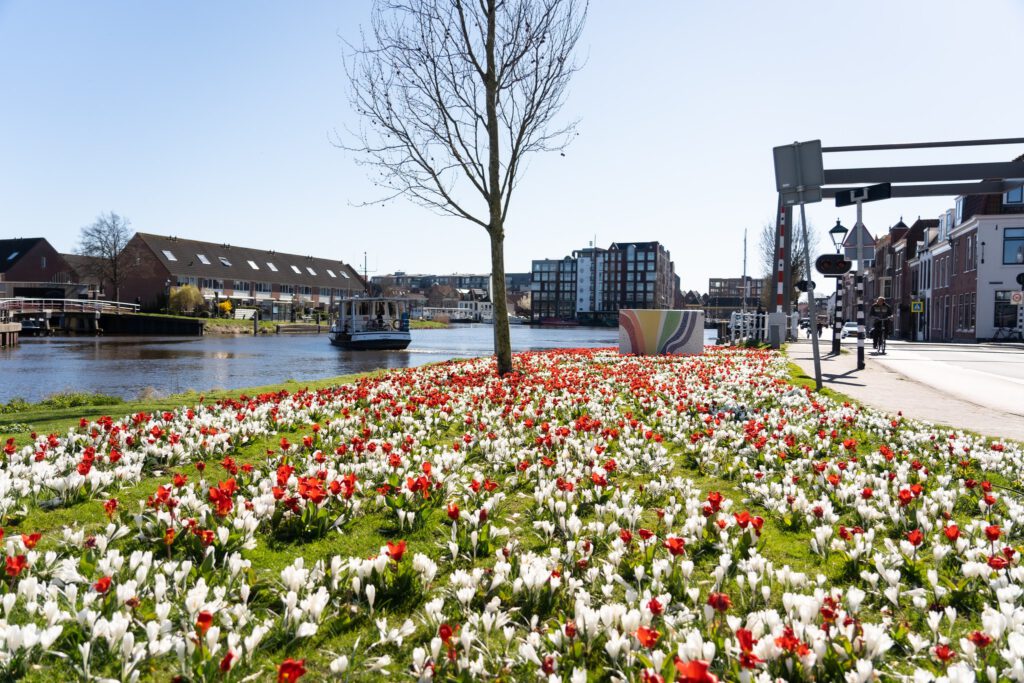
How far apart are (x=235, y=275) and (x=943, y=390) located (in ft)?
348

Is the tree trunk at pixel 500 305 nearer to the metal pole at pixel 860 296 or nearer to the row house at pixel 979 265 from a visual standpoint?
the metal pole at pixel 860 296

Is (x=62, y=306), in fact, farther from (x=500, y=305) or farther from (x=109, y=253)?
(x=500, y=305)

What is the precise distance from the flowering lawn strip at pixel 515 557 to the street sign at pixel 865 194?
922 cm

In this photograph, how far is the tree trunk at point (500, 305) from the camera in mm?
16297

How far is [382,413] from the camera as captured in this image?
30.1 ft

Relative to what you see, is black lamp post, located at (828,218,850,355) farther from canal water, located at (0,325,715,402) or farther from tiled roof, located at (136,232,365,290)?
tiled roof, located at (136,232,365,290)

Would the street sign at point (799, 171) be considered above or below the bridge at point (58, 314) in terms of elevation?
above

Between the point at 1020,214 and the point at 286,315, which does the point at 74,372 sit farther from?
the point at 286,315

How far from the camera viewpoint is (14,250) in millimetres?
102688

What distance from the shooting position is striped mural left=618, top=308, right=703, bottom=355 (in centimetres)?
2403

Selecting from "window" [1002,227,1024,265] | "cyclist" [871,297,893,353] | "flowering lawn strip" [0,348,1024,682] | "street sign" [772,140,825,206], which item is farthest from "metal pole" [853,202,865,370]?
"window" [1002,227,1024,265]

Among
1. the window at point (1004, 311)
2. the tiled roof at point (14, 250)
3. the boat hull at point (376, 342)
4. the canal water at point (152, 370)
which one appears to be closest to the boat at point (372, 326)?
the boat hull at point (376, 342)

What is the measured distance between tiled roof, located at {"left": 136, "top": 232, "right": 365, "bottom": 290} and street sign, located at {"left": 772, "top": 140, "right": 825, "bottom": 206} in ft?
322

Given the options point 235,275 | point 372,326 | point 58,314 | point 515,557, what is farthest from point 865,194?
point 235,275
